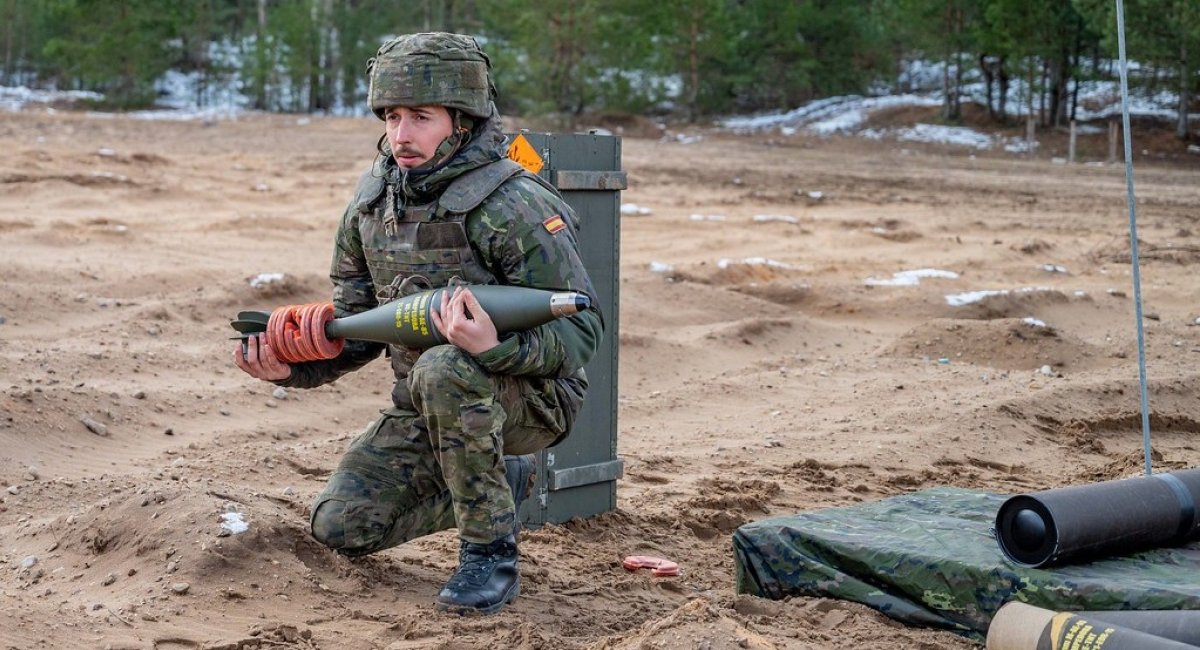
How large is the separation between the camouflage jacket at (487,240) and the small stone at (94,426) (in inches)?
96.6

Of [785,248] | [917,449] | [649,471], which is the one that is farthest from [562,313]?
[785,248]

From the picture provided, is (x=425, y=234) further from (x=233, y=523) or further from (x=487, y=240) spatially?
(x=233, y=523)

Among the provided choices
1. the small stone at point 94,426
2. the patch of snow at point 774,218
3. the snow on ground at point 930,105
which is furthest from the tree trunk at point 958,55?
the small stone at point 94,426

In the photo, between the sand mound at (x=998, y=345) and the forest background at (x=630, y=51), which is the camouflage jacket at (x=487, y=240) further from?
the forest background at (x=630, y=51)

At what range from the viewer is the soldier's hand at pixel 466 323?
399 cm

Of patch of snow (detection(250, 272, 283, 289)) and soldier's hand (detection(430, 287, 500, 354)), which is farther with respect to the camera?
patch of snow (detection(250, 272, 283, 289))

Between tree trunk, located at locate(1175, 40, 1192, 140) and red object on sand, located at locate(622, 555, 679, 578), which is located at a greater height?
tree trunk, located at locate(1175, 40, 1192, 140)

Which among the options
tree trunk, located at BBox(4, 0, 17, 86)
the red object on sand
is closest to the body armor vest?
the red object on sand

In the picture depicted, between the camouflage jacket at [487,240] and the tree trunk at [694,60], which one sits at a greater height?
the tree trunk at [694,60]

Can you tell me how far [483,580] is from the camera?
4238 millimetres

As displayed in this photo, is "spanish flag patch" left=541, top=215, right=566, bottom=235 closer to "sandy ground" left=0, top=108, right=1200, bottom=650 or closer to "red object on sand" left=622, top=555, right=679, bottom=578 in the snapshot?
"sandy ground" left=0, top=108, right=1200, bottom=650

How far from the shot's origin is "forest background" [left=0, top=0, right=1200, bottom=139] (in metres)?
29.0

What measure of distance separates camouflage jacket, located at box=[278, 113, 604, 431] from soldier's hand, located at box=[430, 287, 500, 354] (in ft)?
0.16

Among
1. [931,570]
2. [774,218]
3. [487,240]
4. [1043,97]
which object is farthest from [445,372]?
[1043,97]
